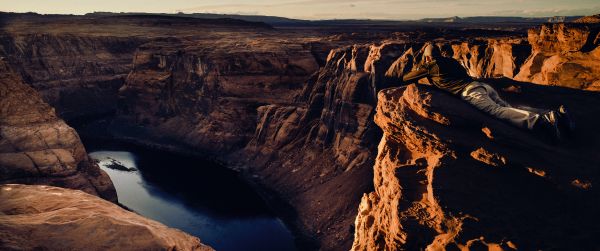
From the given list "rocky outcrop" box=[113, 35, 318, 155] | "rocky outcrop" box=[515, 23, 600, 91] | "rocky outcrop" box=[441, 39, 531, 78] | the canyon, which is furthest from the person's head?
"rocky outcrop" box=[113, 35, 318, 155]

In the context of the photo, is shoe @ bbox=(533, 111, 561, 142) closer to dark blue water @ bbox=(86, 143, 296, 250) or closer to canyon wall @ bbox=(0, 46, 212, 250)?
canyon wall @ bbox=(0, 46, 212, 250)

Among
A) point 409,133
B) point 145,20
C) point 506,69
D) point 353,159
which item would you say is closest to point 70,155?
point 353,159

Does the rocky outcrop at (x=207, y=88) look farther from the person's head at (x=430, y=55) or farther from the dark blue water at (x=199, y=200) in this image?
the person's head at (x=430, y=55)

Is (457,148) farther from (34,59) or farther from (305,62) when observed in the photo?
(34,59)

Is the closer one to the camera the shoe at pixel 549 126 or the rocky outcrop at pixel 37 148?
the shoe at pixel 549 126

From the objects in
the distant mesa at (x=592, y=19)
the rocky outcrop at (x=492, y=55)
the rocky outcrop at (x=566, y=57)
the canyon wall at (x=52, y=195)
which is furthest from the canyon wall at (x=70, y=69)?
the distant mesa at (x=592, y=19)

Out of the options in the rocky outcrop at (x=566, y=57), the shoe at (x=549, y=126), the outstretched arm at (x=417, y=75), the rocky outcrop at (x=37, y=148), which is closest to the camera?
the shoe at (x=549, y=126)

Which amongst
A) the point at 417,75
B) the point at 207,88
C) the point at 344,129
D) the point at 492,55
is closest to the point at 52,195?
the point at 417,75

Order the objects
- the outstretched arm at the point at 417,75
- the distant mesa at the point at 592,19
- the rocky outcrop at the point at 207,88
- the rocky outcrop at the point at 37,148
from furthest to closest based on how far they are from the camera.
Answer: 1. the rocky outcrop at the point at 207,88
2. the rocky outcrop at the point at 37,148
3. the distant mesa at the point at 592,19
4. the outstretched arm at the point at 417,75
